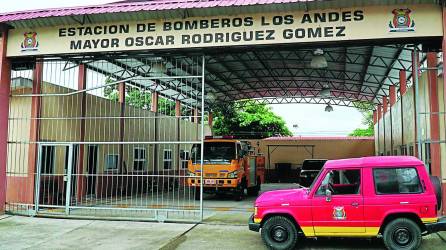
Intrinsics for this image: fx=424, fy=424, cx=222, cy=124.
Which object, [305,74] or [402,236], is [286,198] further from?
[305,74]

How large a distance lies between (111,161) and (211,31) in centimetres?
907

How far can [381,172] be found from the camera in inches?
302

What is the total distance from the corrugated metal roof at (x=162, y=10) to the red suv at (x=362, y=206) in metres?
4.13

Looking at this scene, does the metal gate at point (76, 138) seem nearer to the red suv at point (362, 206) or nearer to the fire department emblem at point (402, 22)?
the red suv at point (362, 206)

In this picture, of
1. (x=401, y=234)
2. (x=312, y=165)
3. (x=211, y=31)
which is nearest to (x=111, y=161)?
(x=211, y=31)

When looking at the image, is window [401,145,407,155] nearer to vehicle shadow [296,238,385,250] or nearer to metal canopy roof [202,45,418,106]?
metal canopy roof [202,45,418,106]

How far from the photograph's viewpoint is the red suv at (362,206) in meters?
7.45

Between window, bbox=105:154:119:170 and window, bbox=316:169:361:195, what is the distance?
37.8 ft

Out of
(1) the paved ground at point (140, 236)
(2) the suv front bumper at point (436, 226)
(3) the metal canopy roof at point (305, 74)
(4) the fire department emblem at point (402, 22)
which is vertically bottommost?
(1) the paved ground at point (140, 236)

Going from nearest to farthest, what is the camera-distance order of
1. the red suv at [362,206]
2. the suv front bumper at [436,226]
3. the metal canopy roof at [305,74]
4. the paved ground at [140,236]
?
the suv front bumper at [436,226] < the red suv at [362,206] < the paved ground at [140,236] < the metal canopy roof at [305,74]

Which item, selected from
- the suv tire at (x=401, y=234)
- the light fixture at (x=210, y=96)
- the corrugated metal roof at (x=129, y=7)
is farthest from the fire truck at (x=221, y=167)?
the suv tire at (x=401, y=234)

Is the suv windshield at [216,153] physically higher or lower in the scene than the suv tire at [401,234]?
higher

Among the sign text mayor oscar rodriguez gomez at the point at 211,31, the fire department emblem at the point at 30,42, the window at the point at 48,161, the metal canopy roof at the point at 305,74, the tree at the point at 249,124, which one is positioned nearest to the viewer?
the sign text mayor oscar rodriguez gomez at the point at 211,31

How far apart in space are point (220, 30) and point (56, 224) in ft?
21.3
